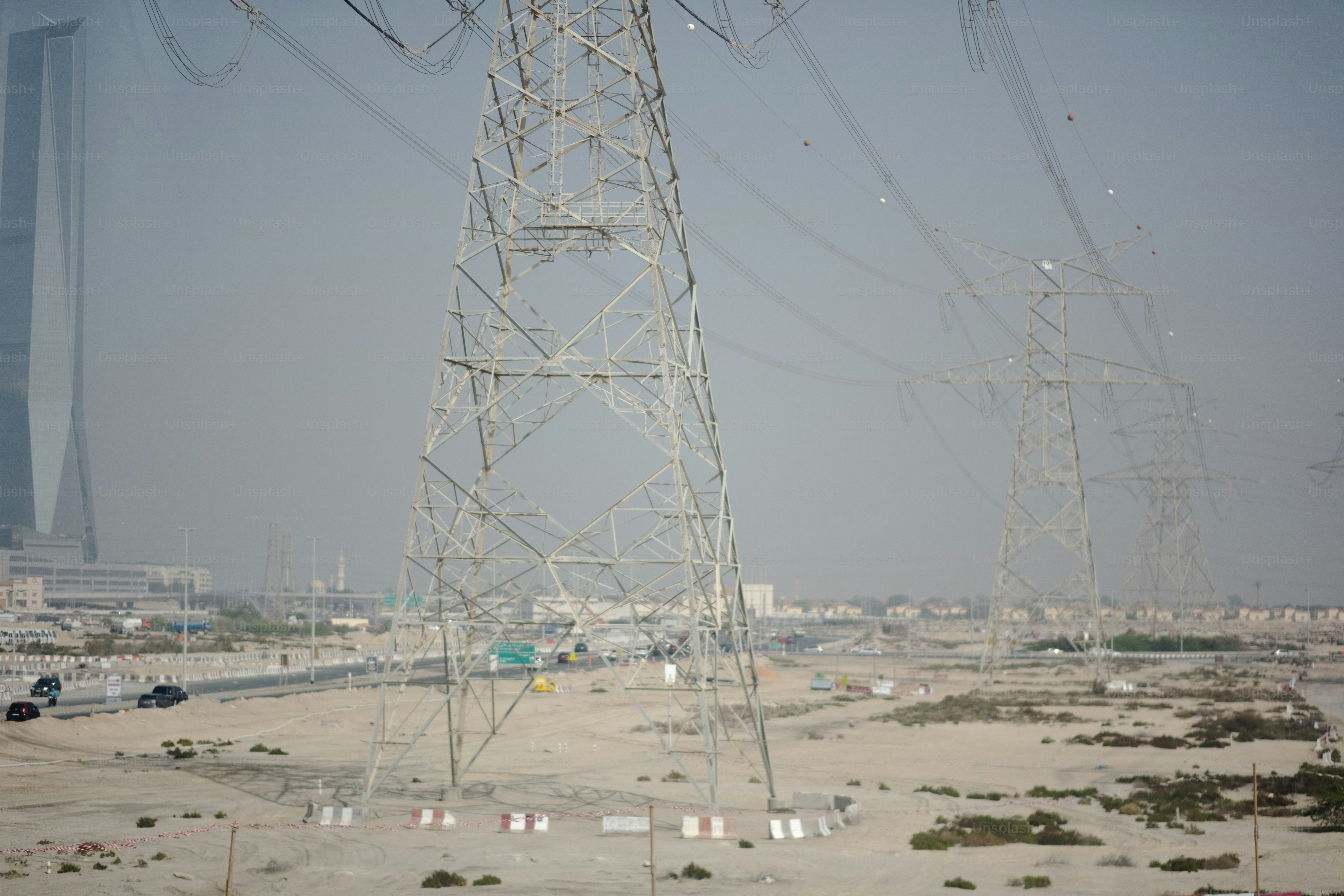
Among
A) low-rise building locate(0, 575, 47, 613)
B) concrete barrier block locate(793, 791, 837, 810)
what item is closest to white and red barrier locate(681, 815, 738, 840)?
concrete barrier block locate(793, 791, 837, 810)

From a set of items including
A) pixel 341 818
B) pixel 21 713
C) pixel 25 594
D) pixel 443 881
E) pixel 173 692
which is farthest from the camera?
pixel 25 594

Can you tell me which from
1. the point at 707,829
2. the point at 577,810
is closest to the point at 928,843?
the point at 707,829

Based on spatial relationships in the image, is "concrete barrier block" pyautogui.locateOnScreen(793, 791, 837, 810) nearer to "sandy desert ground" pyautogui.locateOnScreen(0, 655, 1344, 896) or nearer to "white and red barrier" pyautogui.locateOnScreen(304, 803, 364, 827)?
"sandy desert ground" pyautogui.locateOnScreen(0, 655, 1344, 896)

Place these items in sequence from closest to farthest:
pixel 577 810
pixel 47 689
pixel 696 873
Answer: pixel 696 873, pixel 577 810, pixel 47 689

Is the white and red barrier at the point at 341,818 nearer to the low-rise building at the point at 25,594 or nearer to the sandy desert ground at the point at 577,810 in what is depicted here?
the sandy desert ground at the point at 577,810

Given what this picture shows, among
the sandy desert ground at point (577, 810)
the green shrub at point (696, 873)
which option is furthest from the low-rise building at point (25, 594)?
the green shrub at point (696, 873)

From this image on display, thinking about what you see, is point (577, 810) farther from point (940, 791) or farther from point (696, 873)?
point (940, 791)

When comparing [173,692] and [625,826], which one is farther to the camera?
[173,692]
